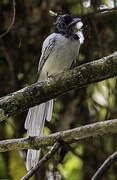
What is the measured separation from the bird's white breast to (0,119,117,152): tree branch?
1098 millimetres

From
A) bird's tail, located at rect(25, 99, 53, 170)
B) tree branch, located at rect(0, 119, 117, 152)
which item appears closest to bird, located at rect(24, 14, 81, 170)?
bird's tail, located at rect(25, 99, 53, 170)

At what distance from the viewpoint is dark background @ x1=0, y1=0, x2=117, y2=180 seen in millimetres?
3340

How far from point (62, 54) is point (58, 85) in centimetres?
109

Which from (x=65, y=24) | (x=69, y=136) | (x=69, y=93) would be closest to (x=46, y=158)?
(x=69, y=136)

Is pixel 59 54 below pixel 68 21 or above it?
below

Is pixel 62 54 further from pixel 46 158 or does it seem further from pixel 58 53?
pixel 46 158

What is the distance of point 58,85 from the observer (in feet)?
6.27

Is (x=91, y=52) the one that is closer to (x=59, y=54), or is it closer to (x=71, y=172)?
(x=59, y=54)

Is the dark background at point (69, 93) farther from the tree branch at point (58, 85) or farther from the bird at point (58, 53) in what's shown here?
the tree branch at point (58, 85)

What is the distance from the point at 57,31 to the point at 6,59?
0.77m

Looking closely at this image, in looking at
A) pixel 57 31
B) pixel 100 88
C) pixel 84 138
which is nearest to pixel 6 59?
pixel 57 31

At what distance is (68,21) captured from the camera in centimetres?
320

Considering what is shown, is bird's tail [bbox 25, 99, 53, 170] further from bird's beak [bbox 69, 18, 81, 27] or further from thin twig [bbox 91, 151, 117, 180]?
bird's beak [bbox 69, 18, 81, 27]

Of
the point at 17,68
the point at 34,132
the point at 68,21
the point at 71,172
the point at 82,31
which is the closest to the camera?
the point at 34,132
